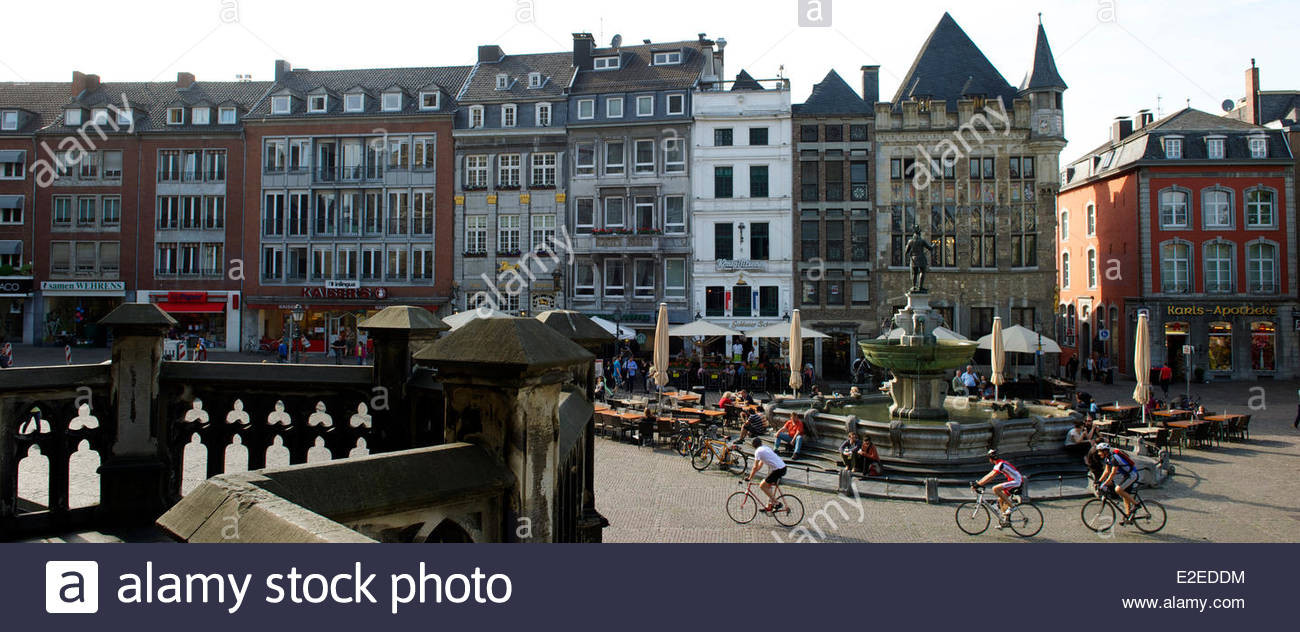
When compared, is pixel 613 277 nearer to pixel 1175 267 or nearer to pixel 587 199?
pixel 587 199

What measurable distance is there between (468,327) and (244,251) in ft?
152

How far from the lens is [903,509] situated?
1407 centimetres

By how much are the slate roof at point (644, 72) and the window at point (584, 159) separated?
2905mm

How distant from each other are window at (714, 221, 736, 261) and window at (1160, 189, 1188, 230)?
21.7 meters

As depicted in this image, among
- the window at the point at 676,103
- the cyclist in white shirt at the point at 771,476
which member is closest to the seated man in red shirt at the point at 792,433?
the cyclist in white shirt at the point at 771,476

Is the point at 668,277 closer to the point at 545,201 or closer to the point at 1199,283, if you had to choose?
the point at 545,201

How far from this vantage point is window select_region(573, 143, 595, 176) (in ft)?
140

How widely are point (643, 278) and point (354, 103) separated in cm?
1902

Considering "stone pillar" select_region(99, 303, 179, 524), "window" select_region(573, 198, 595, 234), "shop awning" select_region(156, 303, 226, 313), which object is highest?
"window" select_region(573, 198, 595, 234)

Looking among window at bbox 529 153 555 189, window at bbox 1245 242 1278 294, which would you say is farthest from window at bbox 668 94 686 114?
window at bbox 1245 242 1278 294

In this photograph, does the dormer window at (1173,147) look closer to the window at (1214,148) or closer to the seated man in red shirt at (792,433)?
the window at (1214,148)

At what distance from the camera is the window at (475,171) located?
4381 centimetres

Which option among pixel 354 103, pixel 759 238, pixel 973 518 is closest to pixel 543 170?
pixel 354 103

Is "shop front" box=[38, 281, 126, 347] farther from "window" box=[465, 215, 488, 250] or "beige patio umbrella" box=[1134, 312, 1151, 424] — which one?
"beige patio umbrella" box=[1134, 312, 1151, 424]
